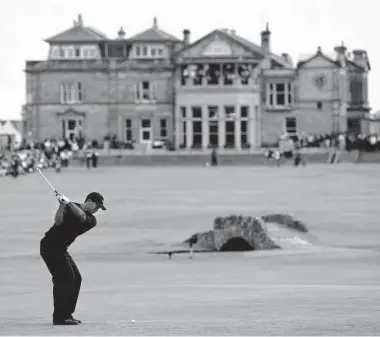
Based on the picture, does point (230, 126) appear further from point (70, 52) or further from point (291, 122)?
point (70, 52)

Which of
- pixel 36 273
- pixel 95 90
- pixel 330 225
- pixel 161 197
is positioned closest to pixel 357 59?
pixel 95 90

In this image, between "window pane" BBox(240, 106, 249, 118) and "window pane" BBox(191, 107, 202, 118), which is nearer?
"window pane" BBox(191, 107, 202, 118)

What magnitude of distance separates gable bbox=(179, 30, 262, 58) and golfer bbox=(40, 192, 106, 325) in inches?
3408

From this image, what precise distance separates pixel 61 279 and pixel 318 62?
3580 inches

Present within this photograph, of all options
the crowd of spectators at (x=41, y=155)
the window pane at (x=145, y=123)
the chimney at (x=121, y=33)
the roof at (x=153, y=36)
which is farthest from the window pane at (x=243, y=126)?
the chimney at (x=121, y=33)

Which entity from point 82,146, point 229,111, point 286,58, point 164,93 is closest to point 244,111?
→ point 229,111

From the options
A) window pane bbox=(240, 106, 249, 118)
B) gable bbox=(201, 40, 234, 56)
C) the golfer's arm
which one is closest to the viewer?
the golfer's arm

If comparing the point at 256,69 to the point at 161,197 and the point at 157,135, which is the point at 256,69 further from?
the point at 161,197

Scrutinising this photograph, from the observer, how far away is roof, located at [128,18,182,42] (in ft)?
336

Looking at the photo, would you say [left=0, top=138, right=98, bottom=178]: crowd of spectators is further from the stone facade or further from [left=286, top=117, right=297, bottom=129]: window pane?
[left=286, top=117, right=297, bottom=129]: window pane

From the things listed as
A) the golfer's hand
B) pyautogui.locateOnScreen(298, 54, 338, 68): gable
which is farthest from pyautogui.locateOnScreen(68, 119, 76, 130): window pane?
the golfer's hand

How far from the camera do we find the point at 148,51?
102812mm

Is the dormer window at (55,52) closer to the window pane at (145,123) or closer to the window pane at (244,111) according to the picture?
the window pane at (145,123)

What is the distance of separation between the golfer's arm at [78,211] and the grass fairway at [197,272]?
102 centimetres
